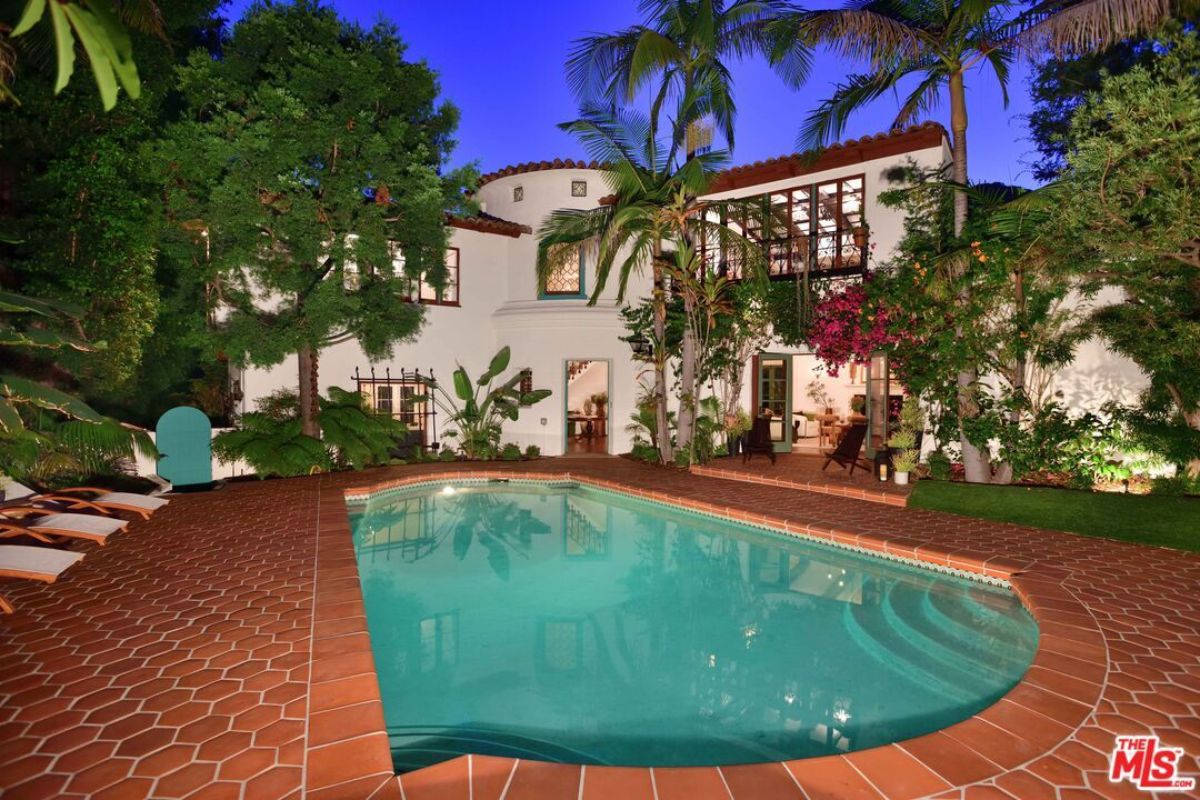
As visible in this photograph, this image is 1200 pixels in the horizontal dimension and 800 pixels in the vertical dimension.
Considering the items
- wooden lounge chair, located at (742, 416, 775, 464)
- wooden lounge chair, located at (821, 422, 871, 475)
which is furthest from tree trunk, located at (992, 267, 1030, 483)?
wooden lounge chair, located at (742, 416, 775, 464)

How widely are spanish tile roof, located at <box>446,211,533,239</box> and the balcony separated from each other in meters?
5.45

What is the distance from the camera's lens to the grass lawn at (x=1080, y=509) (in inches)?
286

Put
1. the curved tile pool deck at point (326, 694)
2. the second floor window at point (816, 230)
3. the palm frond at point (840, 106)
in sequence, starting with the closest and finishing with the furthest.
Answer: the curved tile pool deck at point (326, 694)
the palm frond at point (840, 106)
the second floor window at point (816, 230)

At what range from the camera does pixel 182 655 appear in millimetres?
4426

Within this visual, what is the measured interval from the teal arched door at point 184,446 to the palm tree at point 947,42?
11888 millimetres

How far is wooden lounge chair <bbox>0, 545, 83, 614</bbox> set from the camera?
17.6 feet

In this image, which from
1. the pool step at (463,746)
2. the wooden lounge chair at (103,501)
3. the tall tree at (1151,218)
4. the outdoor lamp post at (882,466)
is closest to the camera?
the pool step at (463,746)

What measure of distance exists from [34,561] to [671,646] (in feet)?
18.8

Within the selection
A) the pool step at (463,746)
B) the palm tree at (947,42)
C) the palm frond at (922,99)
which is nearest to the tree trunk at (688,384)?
the palm tree at (947,42)

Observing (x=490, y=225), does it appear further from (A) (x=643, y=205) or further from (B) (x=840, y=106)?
(B) (x=840, y=106)

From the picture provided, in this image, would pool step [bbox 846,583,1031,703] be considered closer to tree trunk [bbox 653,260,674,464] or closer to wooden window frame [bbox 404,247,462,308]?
tree trunk [bbox 653,260,674,464]

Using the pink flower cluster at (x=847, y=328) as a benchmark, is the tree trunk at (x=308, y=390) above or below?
below

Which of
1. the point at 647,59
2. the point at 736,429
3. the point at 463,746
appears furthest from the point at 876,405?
the point at 463,746

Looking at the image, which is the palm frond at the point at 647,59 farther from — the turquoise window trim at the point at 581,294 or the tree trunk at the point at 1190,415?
the tree trunk at the point at 1190,415
